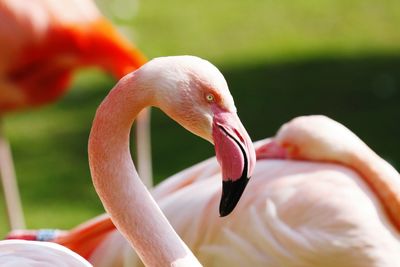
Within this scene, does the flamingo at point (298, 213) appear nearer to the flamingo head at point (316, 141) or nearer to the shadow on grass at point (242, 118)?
the flamingo head at point (316, 141)

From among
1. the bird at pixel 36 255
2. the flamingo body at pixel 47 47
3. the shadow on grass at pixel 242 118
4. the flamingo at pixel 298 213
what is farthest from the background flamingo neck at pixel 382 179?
the shadow on grass at pixel 242 118

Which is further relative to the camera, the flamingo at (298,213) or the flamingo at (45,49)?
the flamingo at (45,49)

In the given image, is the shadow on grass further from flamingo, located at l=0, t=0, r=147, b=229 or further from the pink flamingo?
the pink flamingo

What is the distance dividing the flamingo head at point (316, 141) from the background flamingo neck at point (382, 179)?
34 millimetres

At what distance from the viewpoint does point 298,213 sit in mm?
2852

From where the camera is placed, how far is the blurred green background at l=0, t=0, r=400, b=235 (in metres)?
5.68

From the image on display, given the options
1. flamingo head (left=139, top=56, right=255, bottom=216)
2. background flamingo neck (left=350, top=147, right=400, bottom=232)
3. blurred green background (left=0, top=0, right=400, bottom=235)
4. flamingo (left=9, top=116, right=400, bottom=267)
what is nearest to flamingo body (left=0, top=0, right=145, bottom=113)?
blurred green background (left=0, top=0, right=400, bottom=235)

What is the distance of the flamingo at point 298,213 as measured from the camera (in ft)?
9.07

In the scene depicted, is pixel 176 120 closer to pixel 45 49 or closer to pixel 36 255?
pixel 36 255

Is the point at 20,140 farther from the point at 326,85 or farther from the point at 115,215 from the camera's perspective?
the point at 115,215

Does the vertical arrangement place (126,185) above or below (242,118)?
above

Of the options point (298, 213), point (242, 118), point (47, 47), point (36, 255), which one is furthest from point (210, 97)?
point (242, 118)

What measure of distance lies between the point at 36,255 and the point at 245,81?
15.3 ft

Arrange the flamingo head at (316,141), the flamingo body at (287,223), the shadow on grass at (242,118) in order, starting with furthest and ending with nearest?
the shadow on grass at (242,118) < the flamingo head at (316,141) < the flamingo body at (287,223)
